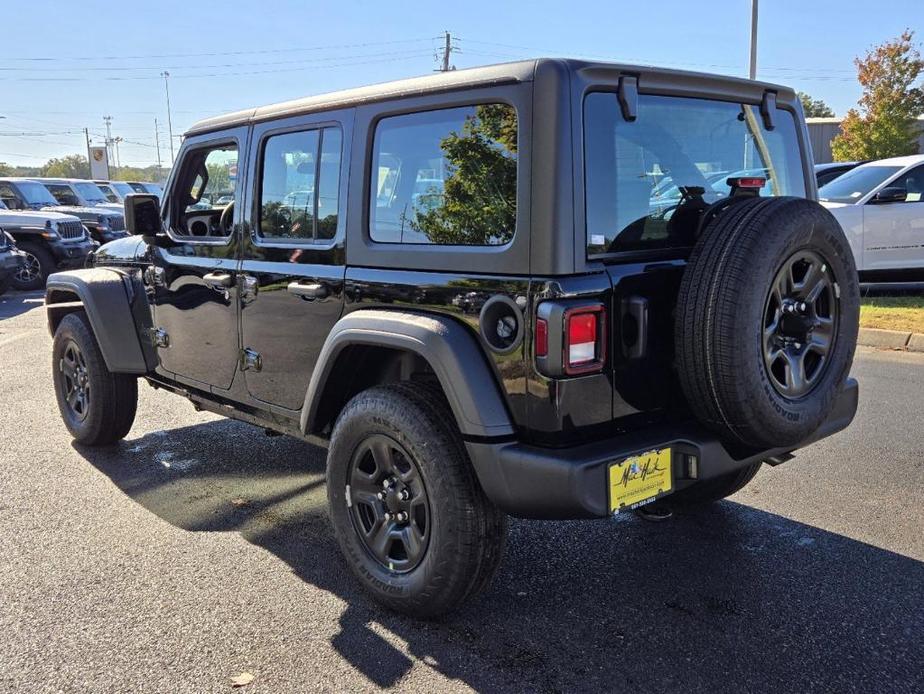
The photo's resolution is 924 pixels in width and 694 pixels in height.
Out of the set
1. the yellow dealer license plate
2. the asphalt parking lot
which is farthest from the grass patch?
the yellow dealer license plate

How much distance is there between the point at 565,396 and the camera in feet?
8.22

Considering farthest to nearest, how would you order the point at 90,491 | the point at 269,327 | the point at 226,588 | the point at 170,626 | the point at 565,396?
the point at 90,491, the point at 269,327, the point at 226,588, the point at 170,626, the point at 565,396

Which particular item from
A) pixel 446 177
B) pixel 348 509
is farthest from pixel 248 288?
pixel 446 177

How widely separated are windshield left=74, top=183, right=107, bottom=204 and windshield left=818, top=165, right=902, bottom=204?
56.1 feet

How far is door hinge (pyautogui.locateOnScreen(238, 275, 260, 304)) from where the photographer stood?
3.60 metres

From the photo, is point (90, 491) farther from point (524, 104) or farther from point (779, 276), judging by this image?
point (779, 276)

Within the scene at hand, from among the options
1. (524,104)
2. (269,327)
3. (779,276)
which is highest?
(524,104)

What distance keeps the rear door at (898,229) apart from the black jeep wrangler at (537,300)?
6269 mm

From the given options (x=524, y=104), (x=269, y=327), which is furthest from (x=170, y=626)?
(x=524, y=104)

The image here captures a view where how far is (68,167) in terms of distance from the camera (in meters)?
92.4

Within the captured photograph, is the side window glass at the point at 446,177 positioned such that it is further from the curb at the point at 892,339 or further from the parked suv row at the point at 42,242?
the parked suv row at the point at 42,242

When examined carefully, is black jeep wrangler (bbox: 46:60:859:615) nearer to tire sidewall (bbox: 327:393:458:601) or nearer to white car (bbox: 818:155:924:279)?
tire sidewall (bbox: 327:393:458:601)

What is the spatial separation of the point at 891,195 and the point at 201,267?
7.68 m

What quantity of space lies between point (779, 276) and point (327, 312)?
169cm
